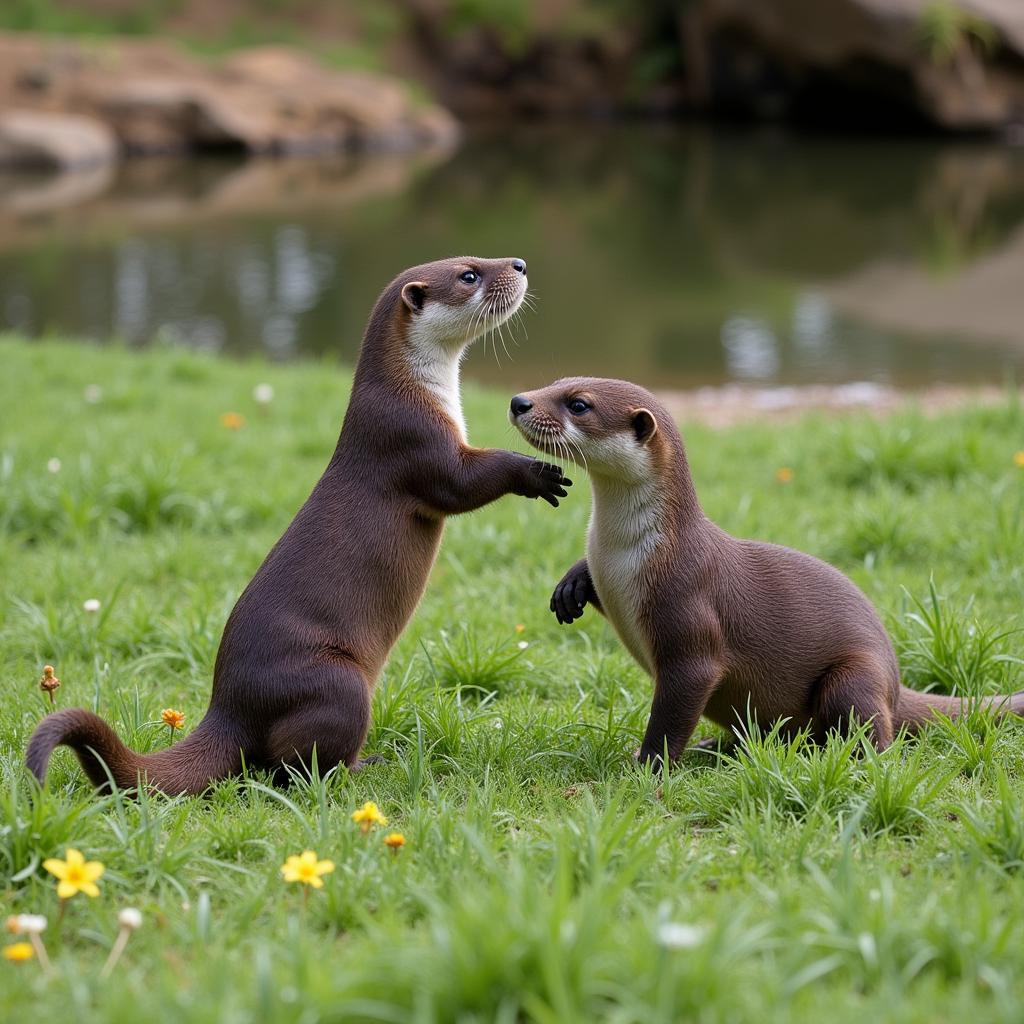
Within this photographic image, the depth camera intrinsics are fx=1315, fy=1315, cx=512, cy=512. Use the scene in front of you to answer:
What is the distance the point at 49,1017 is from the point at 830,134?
28.1m

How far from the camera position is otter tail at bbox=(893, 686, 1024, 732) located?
394cm

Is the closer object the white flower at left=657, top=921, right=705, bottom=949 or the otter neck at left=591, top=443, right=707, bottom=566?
the white flower at left=657, top=921, right=705, bottom=949

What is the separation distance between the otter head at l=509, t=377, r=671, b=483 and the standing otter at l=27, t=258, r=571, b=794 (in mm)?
106

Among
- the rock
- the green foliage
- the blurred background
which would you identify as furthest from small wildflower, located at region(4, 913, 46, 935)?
the green foliage

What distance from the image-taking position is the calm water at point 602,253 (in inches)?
510

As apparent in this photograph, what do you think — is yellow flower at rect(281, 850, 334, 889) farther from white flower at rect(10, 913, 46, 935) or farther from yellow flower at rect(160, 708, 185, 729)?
yellow flower at rect(160, 708, 185, 729)

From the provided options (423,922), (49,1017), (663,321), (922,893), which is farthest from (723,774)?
(663,321)

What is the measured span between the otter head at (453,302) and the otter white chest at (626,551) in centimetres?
71

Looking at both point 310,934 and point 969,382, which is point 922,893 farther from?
point 969,382

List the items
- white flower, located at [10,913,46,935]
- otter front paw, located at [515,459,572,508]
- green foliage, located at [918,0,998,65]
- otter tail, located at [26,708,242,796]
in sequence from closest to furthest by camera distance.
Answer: white flower, located at [10,913,46,935] < otter tail, located at [26,708,242,796] < otter front paw, located at [515,459,572,508] < green foliage, located at [918,0,998,65]

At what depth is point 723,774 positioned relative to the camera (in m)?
3.60

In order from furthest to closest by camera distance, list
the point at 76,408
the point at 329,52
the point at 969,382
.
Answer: the point at 329,52 < the point at 969,382 < the point at 76,408

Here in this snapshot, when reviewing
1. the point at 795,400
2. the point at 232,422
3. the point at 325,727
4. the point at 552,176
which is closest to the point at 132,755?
the point at 325,727

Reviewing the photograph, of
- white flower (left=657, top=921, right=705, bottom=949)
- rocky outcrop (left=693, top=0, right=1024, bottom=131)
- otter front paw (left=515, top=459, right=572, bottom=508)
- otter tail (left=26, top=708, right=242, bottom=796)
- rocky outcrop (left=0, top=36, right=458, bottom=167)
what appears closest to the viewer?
white flower (left=657, top=921, right=705, bottom=949)
